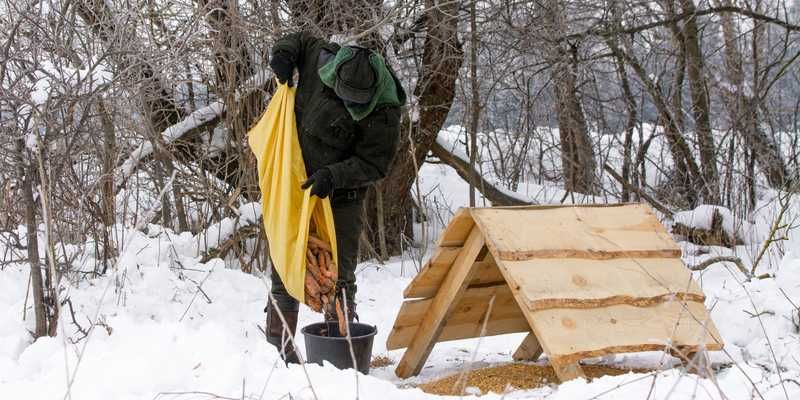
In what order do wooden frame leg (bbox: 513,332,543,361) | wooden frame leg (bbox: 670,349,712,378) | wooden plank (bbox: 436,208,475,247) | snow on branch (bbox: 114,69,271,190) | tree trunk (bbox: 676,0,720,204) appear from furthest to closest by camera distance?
tree trunk (bbox: 676,0,720,204)
snow on branch (bbox: 114,69,271,190)
wooden frame leg (bbox: 513,332,543,361)
wooden plank (bbox: 436,208,475,247)
wooden frame leg (bbox: 670,349,712,378)

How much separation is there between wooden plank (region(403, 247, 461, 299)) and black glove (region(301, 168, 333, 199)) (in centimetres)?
63

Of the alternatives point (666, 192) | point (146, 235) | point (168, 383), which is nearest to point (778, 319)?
point (168, 383)

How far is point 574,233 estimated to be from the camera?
3992 mm

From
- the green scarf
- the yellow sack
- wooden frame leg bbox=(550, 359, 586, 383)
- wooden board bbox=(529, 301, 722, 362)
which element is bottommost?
wooden frame leg bbox=(550, 359, 586, 383)

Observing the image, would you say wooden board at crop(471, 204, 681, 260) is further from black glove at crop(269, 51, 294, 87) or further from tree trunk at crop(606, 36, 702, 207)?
tree trunk at crop(606, 36, 702, 207)

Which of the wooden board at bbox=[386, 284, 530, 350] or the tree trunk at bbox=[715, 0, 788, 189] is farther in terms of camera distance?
the tree trunk at bbox=[715, 0, 788, 189]

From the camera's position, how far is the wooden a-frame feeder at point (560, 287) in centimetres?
359

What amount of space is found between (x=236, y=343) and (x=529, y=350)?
1.66m

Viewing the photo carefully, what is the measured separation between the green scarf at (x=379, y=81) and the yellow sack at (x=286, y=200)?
317mm

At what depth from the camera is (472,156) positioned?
26.2 ft

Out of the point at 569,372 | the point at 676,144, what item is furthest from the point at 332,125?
the point at 676,144

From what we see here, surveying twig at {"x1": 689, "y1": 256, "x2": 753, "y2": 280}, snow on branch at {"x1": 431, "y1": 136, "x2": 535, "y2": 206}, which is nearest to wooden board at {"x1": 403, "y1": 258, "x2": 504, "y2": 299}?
twig at {"x1": 689, "y1": 256, "x2": 753, "y2": 280}

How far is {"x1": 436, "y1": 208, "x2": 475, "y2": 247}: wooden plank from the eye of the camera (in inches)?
156

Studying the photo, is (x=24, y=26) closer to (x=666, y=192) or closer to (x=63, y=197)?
(x=63, y=197)
